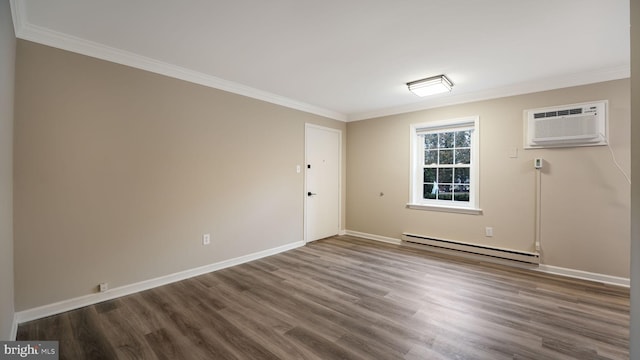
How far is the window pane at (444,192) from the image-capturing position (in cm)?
434

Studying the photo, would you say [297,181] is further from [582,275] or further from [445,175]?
[582,275]

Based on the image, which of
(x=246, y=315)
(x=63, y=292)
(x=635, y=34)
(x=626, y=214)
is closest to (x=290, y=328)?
(x=246, y=315)

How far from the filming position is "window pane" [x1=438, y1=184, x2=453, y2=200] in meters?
4.34

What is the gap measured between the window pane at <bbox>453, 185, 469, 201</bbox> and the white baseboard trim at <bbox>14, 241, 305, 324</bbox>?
10.6 ft

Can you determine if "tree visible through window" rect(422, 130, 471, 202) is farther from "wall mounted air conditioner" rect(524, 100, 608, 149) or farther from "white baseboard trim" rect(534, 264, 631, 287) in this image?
"white baseboard trim" rect(534, 264, 631, 287)

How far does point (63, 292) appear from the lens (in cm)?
238

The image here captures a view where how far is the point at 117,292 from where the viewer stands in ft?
8.73

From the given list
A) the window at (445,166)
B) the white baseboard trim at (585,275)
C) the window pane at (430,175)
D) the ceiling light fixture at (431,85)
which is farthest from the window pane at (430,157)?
the white baseboard trim at (585,275)

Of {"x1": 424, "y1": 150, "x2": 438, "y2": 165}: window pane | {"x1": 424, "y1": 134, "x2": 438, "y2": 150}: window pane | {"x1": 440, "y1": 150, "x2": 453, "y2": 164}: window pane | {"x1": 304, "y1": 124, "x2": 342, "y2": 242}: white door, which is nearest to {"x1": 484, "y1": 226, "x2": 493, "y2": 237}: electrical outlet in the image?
{"x1": 440, "y1": 150, "x2": 453, "y2": 164}: window pane

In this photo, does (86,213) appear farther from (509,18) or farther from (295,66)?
(509,18)

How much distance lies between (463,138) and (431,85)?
1226 mm

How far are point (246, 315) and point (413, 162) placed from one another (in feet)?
11.6

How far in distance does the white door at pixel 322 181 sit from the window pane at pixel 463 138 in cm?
214

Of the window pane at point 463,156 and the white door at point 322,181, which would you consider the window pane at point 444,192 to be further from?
the white door at point 322,181
